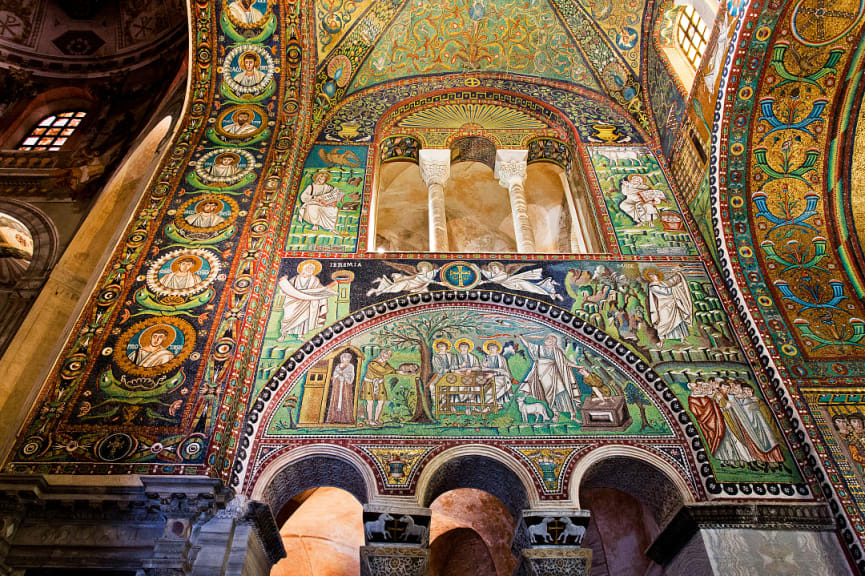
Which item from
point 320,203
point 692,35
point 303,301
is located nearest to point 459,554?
point 303,301

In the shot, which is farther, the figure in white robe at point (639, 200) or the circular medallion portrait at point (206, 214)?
the figure in white robe at point (639, 200)

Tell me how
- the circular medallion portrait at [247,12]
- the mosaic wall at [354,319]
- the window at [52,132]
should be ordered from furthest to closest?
1. the window at [52,132]
2. the circular medallion portrait at [247,12]
3. the mosaic wall at [354,319]

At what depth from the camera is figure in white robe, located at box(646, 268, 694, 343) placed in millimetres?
6746

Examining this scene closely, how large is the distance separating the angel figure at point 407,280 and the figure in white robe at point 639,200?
2.55 m

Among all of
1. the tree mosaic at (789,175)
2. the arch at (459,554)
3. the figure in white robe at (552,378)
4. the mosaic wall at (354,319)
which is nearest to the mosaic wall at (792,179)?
the tree mosaic at (789,175)

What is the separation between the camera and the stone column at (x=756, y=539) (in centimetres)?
509

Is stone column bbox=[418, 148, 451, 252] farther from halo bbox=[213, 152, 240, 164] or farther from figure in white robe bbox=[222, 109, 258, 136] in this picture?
halo bbox=[213, 152, 240, 164]

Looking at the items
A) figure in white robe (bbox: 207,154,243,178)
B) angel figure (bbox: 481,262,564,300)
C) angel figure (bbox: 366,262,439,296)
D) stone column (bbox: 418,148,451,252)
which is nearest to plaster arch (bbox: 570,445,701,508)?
angel figure (bbox: 481,262,564,300)

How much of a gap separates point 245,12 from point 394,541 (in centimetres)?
692

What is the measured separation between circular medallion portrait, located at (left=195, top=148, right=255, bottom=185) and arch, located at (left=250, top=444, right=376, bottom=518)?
3643mm

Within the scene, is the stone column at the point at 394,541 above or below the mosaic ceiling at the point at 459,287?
below

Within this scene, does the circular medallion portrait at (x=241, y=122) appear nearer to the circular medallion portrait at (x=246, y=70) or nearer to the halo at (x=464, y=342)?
the circular medallion portrait at (x=246, y=70)

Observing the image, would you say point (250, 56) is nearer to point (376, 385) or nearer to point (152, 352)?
point (152, 352)

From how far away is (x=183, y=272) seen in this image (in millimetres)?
6848
